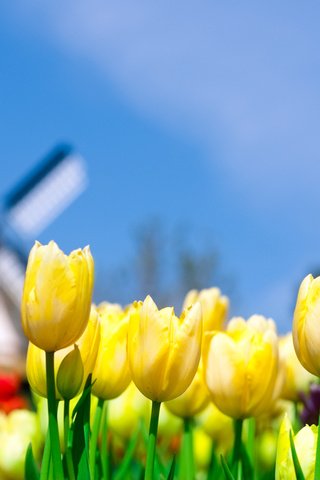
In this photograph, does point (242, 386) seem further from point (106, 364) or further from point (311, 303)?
point (311, 303)

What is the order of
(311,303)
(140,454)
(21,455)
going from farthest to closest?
(140,454) < (21,455) < (311,303)

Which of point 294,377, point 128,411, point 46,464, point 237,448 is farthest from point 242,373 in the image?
point 294,377

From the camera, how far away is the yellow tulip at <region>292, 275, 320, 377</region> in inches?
52.3

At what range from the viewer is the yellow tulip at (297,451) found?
1361 mm

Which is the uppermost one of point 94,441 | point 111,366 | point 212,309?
point 212,309

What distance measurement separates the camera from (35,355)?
5.22 ft

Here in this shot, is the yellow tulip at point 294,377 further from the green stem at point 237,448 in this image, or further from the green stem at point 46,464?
the green stem at point 46,464

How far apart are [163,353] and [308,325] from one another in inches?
8.5

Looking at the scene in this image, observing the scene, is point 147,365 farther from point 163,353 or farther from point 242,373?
point 242,373

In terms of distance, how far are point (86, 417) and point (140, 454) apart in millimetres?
1154

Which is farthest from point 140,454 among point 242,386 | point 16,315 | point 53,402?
point 16,315

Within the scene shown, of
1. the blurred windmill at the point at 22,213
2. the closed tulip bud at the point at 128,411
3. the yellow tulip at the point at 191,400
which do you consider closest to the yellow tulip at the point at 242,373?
the yellow tulip at the point at 191,400

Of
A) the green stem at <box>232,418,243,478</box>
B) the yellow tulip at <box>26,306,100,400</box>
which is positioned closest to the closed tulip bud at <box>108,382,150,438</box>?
the green stem at <box>232,418,243,478</box>

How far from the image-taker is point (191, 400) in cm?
199
